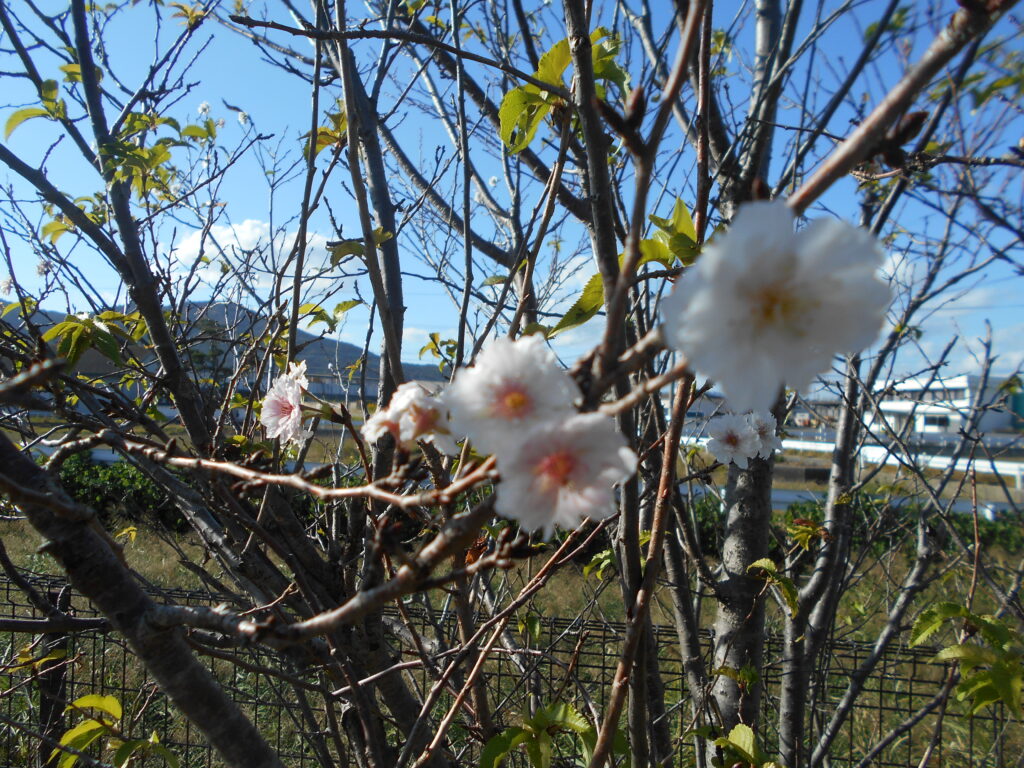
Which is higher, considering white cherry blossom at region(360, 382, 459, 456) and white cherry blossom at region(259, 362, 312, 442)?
white cherry blossom at region(259, 362, 312, 442)

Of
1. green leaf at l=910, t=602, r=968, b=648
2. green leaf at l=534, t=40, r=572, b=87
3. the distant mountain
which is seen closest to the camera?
green leaf at l=534, t=40, r=572, b=87

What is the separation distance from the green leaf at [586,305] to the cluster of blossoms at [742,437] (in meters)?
1.17

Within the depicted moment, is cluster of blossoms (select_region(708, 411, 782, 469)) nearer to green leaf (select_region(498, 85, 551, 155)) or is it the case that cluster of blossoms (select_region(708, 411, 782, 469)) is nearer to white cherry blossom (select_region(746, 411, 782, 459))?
white cherry blossom (select_region(746, 411, 782, 459))

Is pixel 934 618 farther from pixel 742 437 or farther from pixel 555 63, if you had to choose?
pixel 555 63

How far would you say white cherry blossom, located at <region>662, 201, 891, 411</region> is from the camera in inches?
21.9

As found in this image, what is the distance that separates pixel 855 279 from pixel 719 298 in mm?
147

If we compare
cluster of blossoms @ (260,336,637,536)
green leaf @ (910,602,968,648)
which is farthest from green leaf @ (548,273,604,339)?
green leaf @ (910,602,968,648)

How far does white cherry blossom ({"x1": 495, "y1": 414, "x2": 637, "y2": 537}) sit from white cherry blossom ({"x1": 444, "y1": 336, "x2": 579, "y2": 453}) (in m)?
0.02

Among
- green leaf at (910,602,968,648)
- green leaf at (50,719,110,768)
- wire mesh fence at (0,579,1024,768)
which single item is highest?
green leaf at (910,602,968,648)

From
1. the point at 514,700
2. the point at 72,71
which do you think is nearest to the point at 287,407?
the point at 72,71

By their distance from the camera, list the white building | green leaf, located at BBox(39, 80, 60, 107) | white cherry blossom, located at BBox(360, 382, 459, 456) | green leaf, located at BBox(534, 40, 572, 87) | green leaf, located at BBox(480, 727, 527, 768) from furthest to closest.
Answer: the white building, green leaf, located at BBox(39, 80, 60, 107), green leaf, located at BBox(480, 727, 527, 768), green leaf, located at BBox(534, 40, 572, 87), white cherry blossom, located at BBox(360, 382, 459, 456)

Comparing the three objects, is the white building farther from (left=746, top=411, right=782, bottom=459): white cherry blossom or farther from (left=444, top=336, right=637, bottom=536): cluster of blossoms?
(left=444, top=336, right=637, bottom=536): cluster of blossoms

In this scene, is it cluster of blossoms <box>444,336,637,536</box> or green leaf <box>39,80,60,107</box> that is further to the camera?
green leaf <box>39,80,60,107</box>

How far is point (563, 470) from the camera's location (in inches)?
25.6
